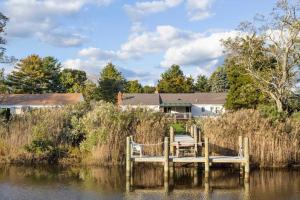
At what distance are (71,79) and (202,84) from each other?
26.7 meters

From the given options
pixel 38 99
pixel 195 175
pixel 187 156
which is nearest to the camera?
pixel 195 175

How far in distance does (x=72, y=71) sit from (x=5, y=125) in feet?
205

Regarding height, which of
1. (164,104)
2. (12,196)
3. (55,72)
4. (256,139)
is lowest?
(12,196)

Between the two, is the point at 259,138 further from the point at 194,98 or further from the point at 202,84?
the point at 202,84

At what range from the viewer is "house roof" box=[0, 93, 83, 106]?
71.8 meters

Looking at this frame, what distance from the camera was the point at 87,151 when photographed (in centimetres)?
A: 2820

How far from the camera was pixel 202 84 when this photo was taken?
97875 millimetres

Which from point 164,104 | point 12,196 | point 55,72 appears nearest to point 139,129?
point 12,196

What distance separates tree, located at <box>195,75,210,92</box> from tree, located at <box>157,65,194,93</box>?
712 cm

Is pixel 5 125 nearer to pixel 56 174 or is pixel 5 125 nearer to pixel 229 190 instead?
pixel 56 174

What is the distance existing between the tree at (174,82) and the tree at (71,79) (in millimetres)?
14948

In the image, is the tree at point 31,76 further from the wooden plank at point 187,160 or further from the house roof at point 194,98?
the wooden plank at point 187,160

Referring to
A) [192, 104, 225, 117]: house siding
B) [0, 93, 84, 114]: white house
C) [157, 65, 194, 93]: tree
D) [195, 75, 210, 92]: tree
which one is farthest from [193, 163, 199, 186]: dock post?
[195, 75, 210, 92]: tree

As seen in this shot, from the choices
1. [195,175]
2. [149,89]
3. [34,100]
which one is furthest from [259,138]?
[149,89]
